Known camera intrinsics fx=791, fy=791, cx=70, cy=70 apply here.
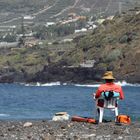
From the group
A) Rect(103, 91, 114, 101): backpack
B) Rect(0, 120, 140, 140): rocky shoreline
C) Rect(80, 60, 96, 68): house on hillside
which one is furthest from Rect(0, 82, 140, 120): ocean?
Rect(0, 120, 140, 140): rocky shoreline

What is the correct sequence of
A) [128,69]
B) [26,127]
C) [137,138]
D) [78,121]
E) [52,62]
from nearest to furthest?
[137,138]
[26,127]
[78,121]
[128,69]
[52,62]

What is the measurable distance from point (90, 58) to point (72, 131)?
133404 millimetres

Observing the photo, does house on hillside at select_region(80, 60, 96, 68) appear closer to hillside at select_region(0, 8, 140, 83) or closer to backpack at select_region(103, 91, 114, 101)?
hillside at select_region(0, 8, 140, 83)

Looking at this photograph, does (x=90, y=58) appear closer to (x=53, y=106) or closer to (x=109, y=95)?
(x=53, y=106)

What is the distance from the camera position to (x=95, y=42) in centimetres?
16300

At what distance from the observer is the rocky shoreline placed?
2181 cm

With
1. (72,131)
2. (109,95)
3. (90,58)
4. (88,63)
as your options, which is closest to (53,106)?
(109,95)

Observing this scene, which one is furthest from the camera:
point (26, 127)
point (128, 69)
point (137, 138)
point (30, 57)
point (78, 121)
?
point (30, 57)

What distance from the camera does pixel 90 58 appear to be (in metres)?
157

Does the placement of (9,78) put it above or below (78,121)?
below

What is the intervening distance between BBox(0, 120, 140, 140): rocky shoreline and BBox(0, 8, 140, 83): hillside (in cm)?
11417

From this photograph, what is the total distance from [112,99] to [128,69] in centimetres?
11620

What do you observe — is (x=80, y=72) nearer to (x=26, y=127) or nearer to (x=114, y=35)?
(x=114, y=35)

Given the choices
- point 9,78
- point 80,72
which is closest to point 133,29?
point 80,72
